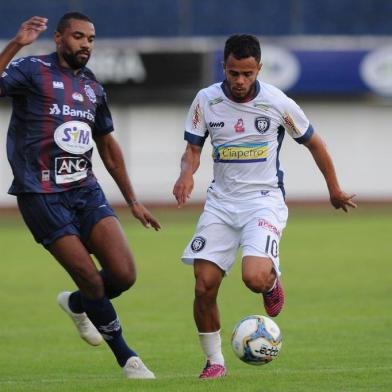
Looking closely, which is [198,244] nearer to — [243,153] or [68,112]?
[243,153]

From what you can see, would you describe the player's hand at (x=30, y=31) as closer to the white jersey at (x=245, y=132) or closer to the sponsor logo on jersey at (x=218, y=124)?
the white jersey at (x=245, y=132)

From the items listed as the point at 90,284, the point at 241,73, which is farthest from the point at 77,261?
the point at 241,73

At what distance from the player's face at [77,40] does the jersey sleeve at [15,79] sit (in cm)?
31

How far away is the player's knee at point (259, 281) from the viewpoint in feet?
27.1

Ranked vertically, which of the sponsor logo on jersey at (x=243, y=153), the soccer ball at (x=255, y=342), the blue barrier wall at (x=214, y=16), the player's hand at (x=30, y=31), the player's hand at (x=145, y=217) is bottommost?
the blue barrier wall at (x=214, y=16)

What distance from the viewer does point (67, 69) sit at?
8.79 m

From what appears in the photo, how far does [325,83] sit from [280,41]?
196cm

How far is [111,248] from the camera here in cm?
862

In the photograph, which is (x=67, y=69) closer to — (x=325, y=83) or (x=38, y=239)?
(x=38, y=239)

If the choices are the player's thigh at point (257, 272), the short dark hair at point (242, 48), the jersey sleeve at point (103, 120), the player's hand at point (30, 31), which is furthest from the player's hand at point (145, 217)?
the player's hand at point (30, 31)

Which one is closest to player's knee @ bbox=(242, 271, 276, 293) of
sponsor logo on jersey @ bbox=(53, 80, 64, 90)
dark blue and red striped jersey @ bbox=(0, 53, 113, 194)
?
dark blue and red striped jersey @ bbox=(0, 53, 113, 194)

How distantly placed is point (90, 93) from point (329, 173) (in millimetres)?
1935

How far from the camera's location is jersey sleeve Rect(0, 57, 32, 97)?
8523 mm

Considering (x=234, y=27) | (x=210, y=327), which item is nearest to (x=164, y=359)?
(x=210, y=327)
